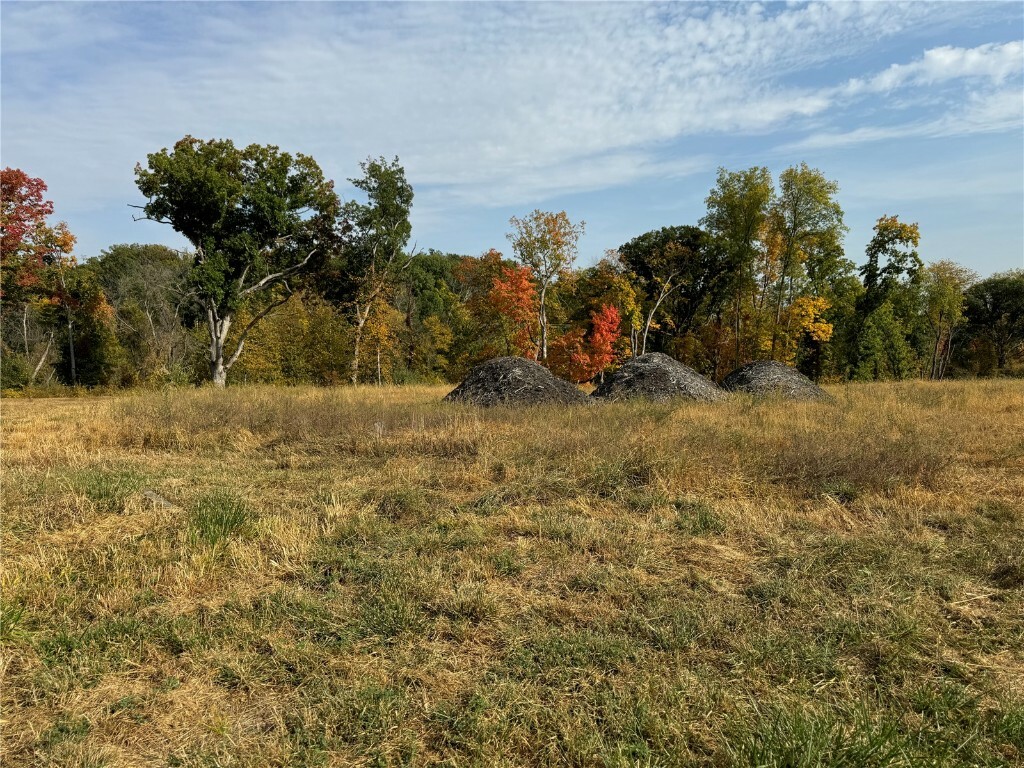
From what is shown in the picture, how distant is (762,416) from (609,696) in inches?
324

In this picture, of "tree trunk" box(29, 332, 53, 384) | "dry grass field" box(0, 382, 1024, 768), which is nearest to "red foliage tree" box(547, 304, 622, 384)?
"dry grass field" box(0, 382, 1024, 768)

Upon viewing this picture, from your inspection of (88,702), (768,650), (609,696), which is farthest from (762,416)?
(88,702)

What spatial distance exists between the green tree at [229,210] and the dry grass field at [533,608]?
15.7 metres

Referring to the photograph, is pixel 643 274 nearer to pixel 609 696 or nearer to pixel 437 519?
pixel 437 519

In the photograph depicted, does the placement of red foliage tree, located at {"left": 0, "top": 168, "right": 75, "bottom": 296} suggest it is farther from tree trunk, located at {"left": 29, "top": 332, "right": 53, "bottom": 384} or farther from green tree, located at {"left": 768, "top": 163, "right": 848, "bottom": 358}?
green tree, located at {"left": 768, "top": 163, "right": 848, "bottom": 358}

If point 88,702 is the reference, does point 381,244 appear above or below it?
above

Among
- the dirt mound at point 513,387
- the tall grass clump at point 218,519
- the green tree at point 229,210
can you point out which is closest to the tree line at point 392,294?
the green tree at point 229,210

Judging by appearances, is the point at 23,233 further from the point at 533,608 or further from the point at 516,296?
the point at 533,608

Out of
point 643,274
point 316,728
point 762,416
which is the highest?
point 643,274

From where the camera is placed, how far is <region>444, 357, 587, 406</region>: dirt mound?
1334 centimetres

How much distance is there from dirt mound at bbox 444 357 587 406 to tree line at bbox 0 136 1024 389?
10.7 meters

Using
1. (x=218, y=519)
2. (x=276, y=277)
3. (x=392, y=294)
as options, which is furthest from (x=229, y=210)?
(x=218, y=519)

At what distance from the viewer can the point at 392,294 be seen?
102 feet

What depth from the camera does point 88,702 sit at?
270cm
